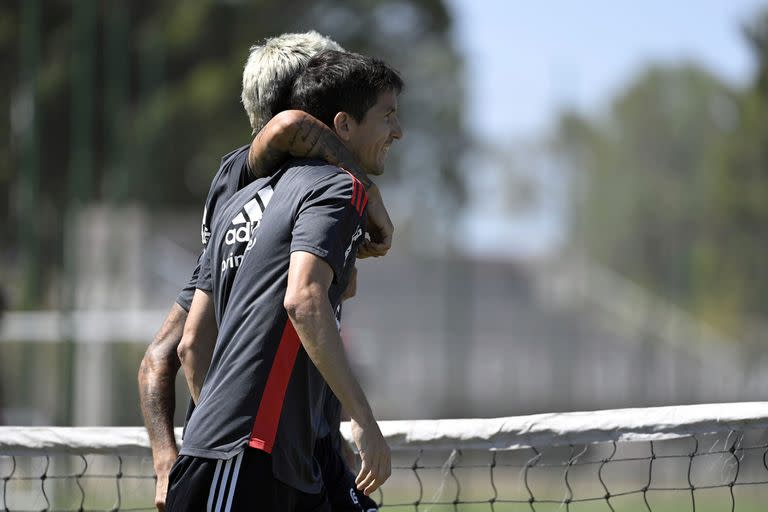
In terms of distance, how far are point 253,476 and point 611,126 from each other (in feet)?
148

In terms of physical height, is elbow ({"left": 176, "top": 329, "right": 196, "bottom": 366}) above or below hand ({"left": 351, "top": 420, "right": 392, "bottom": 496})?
above

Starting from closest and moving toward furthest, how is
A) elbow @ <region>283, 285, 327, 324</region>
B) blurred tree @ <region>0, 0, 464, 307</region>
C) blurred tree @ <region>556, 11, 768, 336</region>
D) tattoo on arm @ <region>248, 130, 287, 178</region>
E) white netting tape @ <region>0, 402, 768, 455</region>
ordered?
elbow @ <region>283, 285, 327, 324</region> → tattoo on arm @ <region>248, 130, 287, 178</region> → white netting tape @ <region>0, 402, 768, 455</region> → blurred tree @ <region>556, 11, 768, 336</region> → blurred tree @ <region>0, 0, 464, 307</region>

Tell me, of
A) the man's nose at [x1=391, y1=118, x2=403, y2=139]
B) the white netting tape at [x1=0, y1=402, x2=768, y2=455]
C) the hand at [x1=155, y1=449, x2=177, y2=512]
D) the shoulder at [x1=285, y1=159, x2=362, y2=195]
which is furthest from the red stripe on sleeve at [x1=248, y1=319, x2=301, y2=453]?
the white netting tape at [x1=0, y1=402, x2=768, y2=455]

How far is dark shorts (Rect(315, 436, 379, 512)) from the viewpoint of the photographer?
350cm

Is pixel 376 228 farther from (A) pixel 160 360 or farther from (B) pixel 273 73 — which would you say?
(A) pixel 160 360

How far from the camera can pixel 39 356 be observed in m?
19.6

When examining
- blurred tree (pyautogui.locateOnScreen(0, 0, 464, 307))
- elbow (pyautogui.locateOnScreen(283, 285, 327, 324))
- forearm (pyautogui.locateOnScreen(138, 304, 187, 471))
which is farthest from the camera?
blurred tree (pyautogui.locateOnScreen(0, 0, 464, 307))

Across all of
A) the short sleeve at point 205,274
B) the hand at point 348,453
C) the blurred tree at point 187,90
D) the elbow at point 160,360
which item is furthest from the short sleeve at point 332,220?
the blurred tree at point 187,90

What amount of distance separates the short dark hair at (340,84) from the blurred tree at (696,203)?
63.8ft

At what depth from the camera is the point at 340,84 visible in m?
3.38

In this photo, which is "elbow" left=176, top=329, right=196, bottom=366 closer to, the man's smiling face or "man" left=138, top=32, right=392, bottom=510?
"man" left=138, top=32, right=392, bottom=510

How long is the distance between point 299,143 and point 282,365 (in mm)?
658

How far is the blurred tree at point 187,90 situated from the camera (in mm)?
26359

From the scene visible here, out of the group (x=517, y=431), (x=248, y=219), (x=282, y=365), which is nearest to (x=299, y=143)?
(x=248, y=219)
